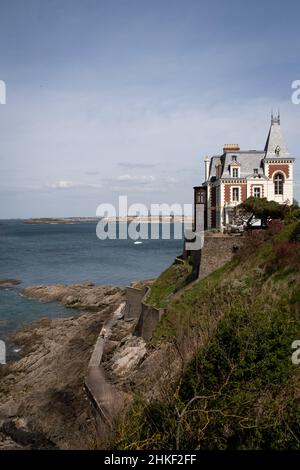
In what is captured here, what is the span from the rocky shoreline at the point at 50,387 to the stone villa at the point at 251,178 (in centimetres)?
1242

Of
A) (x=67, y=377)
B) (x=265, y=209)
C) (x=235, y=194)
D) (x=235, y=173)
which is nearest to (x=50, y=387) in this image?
(x=67, y=377)

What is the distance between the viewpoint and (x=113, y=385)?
21.1 metres

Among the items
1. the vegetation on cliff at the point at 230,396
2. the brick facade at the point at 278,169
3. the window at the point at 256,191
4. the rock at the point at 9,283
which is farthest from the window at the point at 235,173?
the rock at the point at 9,283

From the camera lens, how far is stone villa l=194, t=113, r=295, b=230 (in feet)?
119

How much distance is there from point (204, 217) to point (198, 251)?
32.0 ft

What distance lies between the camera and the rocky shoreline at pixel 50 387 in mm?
19062

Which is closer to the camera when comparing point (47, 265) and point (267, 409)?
point (267, 409)

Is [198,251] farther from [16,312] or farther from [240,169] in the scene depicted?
[16,312]

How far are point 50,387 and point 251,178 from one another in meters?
21.7

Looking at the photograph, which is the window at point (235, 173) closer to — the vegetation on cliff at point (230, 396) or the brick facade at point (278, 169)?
the brick facade at point (278, 169)

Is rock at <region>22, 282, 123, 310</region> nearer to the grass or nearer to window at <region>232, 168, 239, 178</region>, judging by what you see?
the grass

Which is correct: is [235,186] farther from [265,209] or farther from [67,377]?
[67,377]
